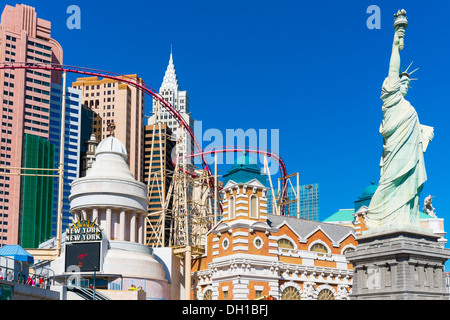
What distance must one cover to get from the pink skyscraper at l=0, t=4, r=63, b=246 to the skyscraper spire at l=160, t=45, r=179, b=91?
51.4 metres

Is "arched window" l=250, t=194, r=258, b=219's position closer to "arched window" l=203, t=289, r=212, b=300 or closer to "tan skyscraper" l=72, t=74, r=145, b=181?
"arched window" l=203, t=289, r=212, b=300

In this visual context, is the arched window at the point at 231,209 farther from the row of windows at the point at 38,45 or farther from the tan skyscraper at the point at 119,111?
the tan skyscraper at the point at 119,111

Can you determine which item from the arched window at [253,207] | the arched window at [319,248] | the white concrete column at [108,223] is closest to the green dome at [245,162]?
the arched window at [253,207]

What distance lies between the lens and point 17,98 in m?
124

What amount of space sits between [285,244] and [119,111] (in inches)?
3795

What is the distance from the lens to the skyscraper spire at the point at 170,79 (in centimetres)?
17829

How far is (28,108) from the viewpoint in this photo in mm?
125750

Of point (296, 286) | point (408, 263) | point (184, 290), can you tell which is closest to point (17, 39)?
point (184, 290)

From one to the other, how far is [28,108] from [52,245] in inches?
2547

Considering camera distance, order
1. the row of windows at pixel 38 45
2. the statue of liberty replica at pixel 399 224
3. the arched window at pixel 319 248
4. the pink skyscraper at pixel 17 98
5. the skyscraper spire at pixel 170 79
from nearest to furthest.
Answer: the statue of liberty replica at pixel 399 224, the arched window at pixel 319 248, the pink skyscraper at pixel 17 98, the row of windows at pixel 38 45, the skyscraper spire at pixel 170 79

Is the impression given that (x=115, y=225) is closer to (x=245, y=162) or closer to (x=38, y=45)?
(x=245, y=162)

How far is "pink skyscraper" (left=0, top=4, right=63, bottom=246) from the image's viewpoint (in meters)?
120

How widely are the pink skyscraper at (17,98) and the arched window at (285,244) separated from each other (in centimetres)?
7939
